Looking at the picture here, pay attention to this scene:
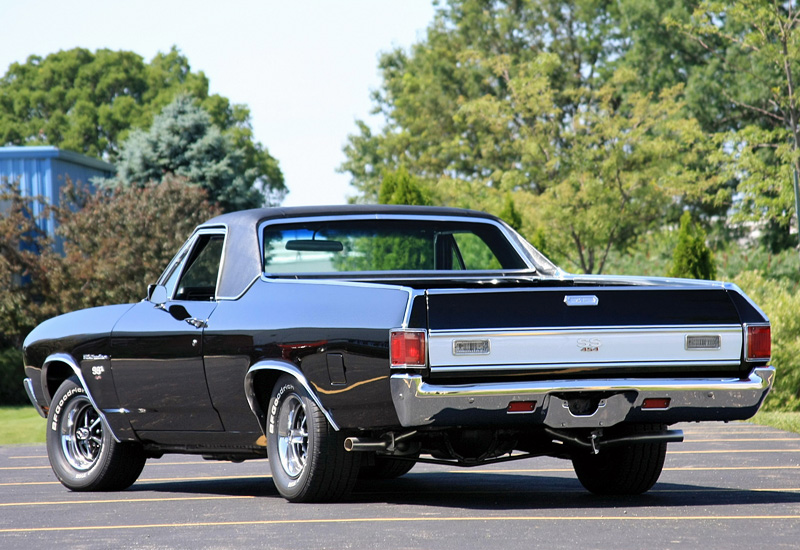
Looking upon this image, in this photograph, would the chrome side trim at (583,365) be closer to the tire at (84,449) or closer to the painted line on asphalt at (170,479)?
the tire at (84,449)

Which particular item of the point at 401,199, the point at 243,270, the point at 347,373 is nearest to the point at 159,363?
the point at 243,270

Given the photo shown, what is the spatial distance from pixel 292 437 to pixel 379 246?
5.79 ft

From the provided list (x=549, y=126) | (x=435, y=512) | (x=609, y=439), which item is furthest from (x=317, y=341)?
(x=549, y=126)

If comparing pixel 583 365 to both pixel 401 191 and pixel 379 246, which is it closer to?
pixel 379 246

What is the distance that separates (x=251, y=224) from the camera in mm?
8672

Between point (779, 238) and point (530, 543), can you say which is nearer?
point (530, 543)

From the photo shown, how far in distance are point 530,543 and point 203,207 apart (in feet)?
87.3

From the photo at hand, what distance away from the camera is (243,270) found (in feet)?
27.5

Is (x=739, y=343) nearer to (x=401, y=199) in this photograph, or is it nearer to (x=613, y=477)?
(x=613, y=477)

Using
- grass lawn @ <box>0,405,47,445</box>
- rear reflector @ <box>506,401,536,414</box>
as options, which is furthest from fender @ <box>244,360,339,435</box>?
grass lawn @ <box>0,405,47,445</box>

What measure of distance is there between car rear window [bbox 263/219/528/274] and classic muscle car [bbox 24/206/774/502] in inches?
0.5

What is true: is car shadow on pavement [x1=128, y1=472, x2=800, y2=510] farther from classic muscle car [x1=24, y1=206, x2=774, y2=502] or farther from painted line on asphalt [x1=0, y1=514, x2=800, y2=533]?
painted line on asphalt [x1=0, y1=514, x2=800, y2=533]

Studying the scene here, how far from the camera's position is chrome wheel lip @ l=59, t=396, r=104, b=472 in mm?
9539

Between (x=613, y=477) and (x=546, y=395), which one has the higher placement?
(x=546, y=395)
